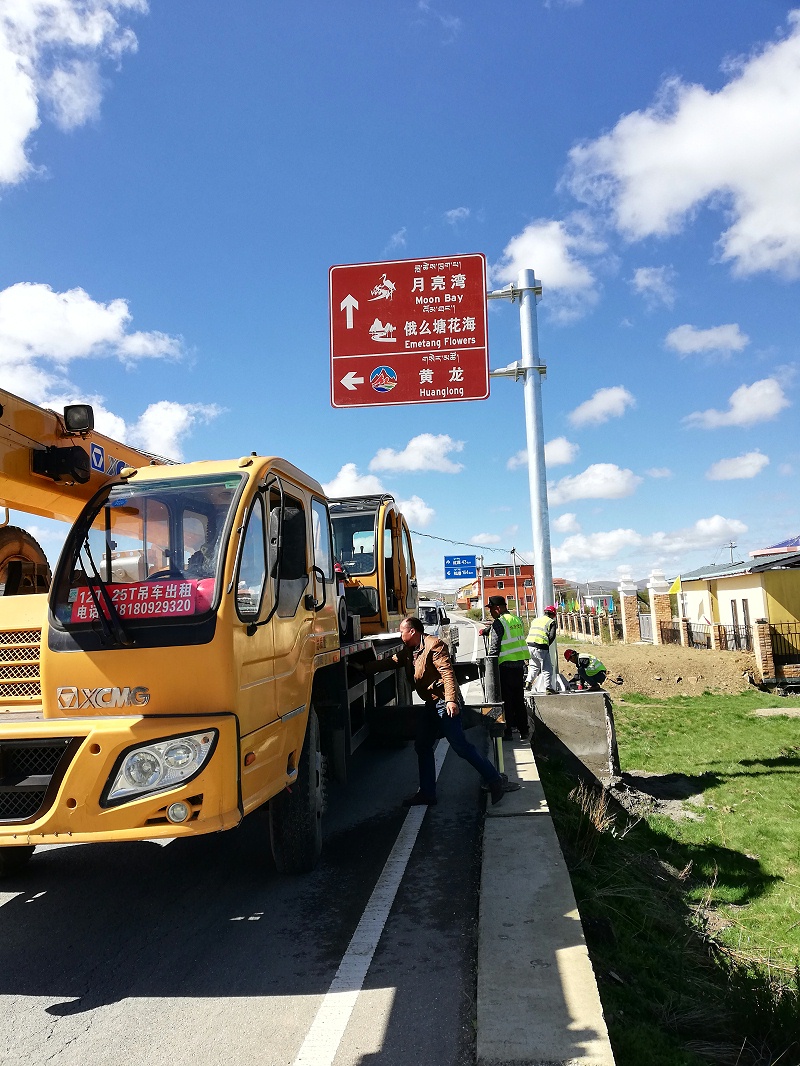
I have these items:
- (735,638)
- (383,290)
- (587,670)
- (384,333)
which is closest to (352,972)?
(384,333)

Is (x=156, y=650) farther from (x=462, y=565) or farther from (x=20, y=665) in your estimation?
(x=462, y=565)

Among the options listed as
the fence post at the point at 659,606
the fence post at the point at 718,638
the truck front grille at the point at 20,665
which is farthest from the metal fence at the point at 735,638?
the truck front grille at the point at 20,665

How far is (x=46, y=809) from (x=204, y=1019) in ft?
4.10

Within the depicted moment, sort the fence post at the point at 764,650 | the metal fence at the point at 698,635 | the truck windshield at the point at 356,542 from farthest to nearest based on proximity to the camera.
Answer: the metal fence at the point at 698,635, the fence post at the point at 764,650, the truck windshield at the point at 356,542

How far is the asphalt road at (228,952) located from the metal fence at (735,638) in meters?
18.3

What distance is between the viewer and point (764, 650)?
68.8ft

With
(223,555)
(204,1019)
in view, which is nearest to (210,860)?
(204,1019)

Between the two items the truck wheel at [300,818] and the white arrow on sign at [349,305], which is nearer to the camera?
the truck wheel at [300,818]

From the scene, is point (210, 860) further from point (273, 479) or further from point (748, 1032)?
point (748, 1032)

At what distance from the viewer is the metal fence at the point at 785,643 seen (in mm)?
21391

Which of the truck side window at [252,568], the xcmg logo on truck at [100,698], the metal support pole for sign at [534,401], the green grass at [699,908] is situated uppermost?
the metal support pole for sign at [534,401]

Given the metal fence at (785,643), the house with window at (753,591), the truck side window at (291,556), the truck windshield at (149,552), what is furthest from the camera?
the house with window at (753,591)

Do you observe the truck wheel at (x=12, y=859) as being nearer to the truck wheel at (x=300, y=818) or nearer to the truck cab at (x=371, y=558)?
the truck wheel at (x=300, y=818)

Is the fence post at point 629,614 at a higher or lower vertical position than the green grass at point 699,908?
higher
